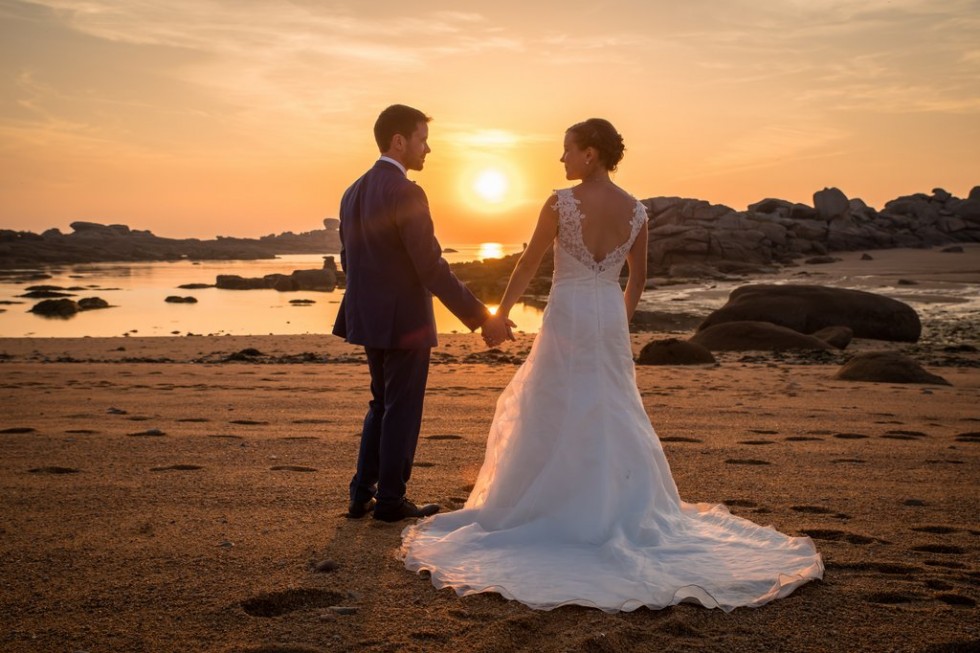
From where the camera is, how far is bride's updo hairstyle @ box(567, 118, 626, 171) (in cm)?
506

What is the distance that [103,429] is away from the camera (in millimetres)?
7902

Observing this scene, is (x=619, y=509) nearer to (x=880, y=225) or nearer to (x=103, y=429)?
(x=103, y=429)

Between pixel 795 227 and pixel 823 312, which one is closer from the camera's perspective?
pixel 823 312

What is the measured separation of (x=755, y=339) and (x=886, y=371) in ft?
15.6

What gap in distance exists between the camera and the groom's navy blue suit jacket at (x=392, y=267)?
5.14 metres

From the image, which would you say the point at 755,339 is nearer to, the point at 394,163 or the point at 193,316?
the point at 394,163

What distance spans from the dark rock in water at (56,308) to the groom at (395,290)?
24.0 metres

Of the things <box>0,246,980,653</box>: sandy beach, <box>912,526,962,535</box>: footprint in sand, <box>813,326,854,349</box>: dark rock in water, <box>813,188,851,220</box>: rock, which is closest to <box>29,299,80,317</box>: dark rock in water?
<box>0,246,980,653</box>: sandy beach

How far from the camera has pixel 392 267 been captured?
17.2ft

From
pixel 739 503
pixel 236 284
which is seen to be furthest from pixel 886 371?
pixel 236 284

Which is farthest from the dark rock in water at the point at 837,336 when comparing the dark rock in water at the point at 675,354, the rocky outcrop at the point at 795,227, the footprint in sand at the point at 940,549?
the rocky outcrop at the point at 795,227

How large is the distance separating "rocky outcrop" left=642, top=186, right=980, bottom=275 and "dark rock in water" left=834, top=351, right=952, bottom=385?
31.9 metres

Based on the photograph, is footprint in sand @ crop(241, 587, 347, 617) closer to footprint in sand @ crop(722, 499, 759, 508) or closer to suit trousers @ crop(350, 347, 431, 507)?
suit trousers @ crop(350, 347, 431, 507)

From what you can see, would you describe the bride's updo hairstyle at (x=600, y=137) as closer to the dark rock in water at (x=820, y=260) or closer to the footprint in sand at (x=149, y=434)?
the footprint in sand at (x=149, y=434)
